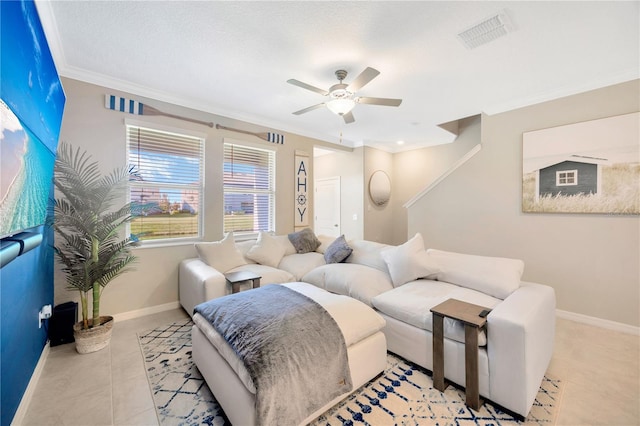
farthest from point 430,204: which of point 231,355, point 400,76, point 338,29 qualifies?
point 231,355

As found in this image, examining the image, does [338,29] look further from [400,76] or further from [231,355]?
[231,355]

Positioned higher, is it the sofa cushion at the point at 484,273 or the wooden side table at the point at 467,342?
the sofa cushion at the point at 484,273

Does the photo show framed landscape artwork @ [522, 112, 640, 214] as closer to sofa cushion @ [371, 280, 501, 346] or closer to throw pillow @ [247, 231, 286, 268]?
sofa cushion @ [371, 280, 501, 346]

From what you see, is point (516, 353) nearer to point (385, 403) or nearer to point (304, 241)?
point (385, 403)

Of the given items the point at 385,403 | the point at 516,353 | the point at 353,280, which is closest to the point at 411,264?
the point at 353,280

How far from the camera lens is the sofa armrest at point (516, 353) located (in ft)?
5.11

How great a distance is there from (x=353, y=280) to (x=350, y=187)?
3559 millimetres

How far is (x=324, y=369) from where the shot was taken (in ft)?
4.97

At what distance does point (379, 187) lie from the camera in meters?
6.11

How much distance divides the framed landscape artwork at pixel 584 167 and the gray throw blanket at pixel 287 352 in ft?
10.6

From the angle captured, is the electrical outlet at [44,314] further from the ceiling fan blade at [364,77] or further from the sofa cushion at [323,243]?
the ceiling fan blade at [364,77]

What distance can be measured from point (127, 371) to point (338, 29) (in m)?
3.24

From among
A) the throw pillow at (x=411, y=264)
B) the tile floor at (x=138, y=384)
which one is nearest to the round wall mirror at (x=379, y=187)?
the throw pillow at (x=411, y=264)

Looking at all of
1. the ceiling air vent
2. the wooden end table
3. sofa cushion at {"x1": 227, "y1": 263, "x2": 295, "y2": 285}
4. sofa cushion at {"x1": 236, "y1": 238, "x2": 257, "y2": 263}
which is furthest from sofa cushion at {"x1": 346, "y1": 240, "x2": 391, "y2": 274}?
the ceiling air vent
